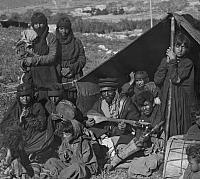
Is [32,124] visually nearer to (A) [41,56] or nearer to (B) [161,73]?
(A) [41,56]

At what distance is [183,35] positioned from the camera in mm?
6086

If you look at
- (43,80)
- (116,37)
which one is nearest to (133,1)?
(116,37)

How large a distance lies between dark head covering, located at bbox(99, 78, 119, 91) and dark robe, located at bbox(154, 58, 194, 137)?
84 cm

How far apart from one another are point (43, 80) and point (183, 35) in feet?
7.03

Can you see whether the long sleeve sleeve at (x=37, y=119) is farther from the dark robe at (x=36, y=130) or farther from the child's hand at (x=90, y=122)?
the child's hand at (x=90, y=122)

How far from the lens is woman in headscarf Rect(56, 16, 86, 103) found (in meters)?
7.29

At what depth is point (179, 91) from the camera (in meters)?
6.17

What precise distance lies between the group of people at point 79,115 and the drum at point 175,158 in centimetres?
27

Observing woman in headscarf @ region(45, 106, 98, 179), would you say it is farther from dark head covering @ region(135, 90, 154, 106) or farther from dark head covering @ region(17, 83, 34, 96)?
dark head covering @ region(135, 90, 154, 106)

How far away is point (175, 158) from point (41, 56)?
2393 millimetres

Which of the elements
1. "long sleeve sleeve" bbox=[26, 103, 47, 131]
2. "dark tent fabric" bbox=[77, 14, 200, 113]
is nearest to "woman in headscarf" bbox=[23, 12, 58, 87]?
"dark tent fabric" bbox=[77, 14, 200, 113]

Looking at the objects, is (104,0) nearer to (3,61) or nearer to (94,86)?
(3,61)

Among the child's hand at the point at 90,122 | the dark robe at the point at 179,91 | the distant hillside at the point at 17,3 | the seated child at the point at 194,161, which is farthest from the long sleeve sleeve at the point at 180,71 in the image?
the distant hillside at the point at 17,3

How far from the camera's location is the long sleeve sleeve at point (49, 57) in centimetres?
703
